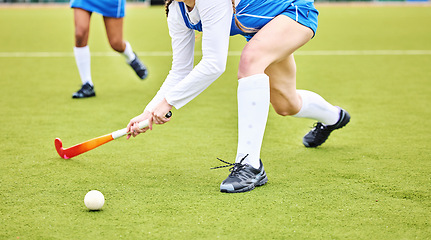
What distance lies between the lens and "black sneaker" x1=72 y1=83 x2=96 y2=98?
5.46m

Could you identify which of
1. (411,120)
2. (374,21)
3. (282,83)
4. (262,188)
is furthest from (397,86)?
(374,21)

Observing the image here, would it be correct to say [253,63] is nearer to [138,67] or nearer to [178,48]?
[178,48]

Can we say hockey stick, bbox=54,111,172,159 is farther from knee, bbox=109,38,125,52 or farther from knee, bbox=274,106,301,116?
knee, bbox=109,38,125,52

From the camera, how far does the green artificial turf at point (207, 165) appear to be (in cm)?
245

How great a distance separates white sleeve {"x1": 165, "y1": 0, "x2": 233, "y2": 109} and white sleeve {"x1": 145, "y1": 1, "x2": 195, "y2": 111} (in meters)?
0.22

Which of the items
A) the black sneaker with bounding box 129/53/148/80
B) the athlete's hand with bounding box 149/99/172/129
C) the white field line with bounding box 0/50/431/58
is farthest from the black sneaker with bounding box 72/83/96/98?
the white field line with bounding box 0/50/431/58

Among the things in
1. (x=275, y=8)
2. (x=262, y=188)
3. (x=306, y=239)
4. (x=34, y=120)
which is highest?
(x=275, y=8)

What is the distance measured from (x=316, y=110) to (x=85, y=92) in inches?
109

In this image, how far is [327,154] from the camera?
362 centimetres

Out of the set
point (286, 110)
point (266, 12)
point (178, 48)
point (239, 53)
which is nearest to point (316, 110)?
point (286, 110)

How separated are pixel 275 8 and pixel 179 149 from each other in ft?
4.20

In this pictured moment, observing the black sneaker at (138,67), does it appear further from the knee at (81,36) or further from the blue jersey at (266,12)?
the blue jersey at (266,12)

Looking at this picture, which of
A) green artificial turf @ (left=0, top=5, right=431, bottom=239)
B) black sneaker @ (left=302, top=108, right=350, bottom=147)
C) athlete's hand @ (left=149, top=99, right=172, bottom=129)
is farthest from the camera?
black sneaker @ (left=302, top=108, right=350, bottom=147)

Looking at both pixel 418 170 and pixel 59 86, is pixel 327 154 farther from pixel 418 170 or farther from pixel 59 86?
pixel 59 86
